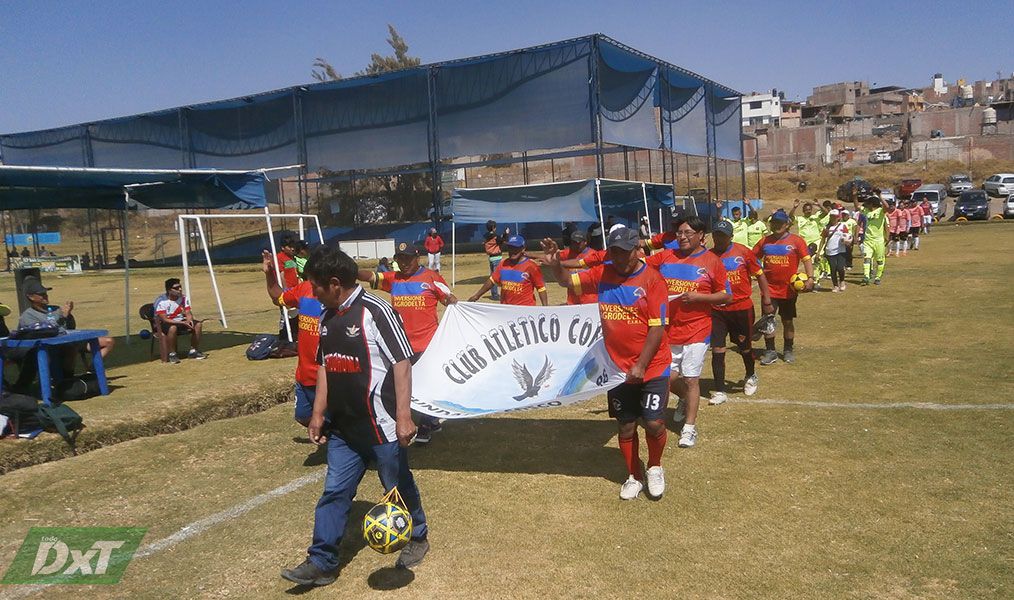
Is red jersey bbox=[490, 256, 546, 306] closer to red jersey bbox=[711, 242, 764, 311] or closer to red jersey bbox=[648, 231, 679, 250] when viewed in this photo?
red jersey bbox=[648, 231, 679, 250]

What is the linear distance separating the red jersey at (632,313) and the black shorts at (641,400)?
9 cm

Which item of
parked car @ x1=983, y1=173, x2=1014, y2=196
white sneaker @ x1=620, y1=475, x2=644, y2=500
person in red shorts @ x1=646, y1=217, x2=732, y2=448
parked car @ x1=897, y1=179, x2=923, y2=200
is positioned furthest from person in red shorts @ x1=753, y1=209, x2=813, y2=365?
parked car @ x1=897, y1=179, x2=923, y2=200

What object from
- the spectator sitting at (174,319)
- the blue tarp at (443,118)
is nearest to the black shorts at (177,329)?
the spectator sitting at (174,319)

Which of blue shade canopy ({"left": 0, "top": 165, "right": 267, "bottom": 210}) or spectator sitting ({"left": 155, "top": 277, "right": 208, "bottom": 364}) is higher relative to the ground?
blue shade canopy ({"left": 0, "top": 165, "right": 267, "bottom": 210})

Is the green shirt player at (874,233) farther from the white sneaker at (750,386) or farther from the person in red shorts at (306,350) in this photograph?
the person in red shorts at (306,350)

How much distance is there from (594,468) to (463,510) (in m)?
1.41

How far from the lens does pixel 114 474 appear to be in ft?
23.8

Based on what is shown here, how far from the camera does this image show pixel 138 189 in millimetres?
14062

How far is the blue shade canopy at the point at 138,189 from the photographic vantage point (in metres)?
12.1

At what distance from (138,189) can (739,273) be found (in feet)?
36.5

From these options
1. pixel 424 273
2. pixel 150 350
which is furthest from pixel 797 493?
pixel 150 350

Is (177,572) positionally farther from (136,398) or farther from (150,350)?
(150,350)

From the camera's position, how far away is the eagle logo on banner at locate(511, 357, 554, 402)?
6746mm

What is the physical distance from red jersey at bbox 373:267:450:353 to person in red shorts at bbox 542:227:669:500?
2.12 m
